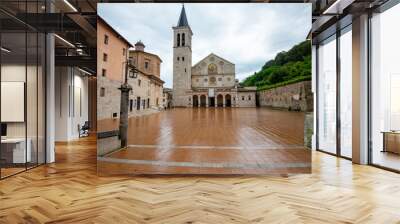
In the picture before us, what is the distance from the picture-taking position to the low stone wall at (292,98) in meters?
5.07

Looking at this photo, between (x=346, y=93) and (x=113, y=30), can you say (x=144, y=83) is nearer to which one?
(x=113, y=30)

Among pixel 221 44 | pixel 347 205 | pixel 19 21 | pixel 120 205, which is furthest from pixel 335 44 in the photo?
pixel 19 21

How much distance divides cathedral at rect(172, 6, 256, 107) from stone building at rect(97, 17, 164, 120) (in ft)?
1.43

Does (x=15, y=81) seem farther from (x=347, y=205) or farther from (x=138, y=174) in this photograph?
(x=347, y=205)

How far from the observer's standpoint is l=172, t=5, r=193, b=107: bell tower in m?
4.89

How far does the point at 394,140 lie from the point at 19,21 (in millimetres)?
6948

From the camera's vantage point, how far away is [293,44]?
486 centimetres

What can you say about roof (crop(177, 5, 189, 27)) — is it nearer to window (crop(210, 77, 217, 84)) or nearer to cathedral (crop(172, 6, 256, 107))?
cathedral (crop(172, 6, 256, 107))

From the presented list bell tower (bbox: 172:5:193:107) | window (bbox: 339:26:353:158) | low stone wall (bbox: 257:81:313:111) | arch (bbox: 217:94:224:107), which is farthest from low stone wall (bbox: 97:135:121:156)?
window (bbox: 339:26:353:158)

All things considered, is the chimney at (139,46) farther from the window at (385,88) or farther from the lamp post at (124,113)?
the window at (385,88)

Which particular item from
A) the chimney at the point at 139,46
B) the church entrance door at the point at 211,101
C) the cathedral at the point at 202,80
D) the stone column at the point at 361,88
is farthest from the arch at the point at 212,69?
the stone column at the point at 361,88

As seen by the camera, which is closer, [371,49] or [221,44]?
[221,44]

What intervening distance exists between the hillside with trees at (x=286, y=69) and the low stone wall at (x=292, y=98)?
134 millimetres

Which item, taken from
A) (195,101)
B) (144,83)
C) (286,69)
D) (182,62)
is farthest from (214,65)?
(286,69)
